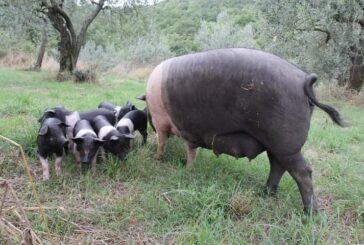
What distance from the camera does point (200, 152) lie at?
15.9 feet

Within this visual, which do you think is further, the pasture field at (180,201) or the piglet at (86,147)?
the piglet at (86,147)

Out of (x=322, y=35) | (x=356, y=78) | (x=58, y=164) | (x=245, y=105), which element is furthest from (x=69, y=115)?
(x=356, y=78)

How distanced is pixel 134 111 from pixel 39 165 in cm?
136

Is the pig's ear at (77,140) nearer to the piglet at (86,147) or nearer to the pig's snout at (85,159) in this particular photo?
the piglet at (86,147)

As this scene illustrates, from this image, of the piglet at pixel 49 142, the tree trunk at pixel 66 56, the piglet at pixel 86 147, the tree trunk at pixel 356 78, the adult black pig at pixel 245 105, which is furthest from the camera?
the tree trunk at pixel 66 56

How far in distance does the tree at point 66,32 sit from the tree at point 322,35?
21.2 feet

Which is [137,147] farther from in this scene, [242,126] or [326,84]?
[326,84]

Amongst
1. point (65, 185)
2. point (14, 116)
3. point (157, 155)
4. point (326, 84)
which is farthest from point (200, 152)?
point (326, 84)

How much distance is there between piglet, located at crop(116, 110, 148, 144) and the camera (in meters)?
4.65

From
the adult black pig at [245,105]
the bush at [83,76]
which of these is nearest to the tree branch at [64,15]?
the bush at [83,76]

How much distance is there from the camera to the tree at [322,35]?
11.5m

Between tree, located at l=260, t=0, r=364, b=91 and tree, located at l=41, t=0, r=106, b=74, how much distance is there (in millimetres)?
6454

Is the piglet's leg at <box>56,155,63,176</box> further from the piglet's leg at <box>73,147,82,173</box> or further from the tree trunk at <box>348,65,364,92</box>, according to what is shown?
the tree trunk at <box>348,65,364,92</box>

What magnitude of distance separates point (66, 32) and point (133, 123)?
33.9 ft
